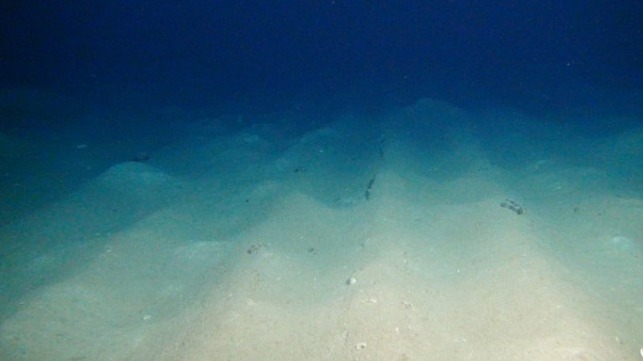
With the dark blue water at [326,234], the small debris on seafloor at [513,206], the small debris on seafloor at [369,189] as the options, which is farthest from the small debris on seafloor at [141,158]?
the small debris on seafloor at [513,206]

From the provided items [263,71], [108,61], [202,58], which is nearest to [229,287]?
[263,71]

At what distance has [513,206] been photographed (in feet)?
20.2

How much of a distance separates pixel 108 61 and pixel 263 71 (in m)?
11.4

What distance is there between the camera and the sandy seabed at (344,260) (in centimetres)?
389

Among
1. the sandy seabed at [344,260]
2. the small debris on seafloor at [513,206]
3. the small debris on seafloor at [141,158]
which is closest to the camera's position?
the sandy seabed at [344,260]

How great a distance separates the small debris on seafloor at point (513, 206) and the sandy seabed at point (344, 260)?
3cm

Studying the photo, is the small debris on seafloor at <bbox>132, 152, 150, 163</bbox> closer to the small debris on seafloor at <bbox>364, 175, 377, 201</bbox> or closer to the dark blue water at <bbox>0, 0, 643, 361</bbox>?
→ the dark blue water at <bbox>0, 0, 643, 361</bbox>

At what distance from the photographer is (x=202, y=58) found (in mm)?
32188

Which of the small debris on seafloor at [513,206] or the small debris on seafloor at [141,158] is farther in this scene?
the small debris on seafloor at [141,158]

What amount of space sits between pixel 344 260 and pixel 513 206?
325 centimetres

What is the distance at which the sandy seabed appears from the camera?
3889mm

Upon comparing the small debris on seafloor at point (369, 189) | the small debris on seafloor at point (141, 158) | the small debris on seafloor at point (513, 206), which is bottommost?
the small debris on seafloor at point (141, 158)

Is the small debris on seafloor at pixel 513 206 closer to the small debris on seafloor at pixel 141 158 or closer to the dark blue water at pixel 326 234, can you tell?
the dark blue water at pixel 326 234

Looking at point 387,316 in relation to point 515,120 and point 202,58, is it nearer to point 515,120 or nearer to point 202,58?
point 515,120
